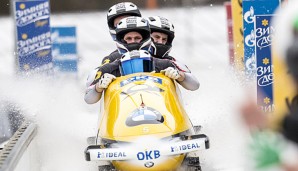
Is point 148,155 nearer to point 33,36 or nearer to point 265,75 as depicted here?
point 265,75

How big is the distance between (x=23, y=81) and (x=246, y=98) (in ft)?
29.7

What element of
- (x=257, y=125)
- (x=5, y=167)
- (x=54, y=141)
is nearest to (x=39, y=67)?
(x=54, y=141)

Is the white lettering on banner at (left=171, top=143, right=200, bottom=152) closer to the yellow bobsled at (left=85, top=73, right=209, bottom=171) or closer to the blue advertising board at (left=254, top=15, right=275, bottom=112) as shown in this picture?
the yellow bobsled at (left=85, top=73, right=209, bottom=171)

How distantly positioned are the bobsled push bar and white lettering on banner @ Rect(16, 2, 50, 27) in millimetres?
5913

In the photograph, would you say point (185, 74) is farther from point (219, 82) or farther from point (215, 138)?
point (219, 82)

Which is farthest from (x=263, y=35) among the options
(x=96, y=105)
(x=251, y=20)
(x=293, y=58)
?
(x=293, y=58)

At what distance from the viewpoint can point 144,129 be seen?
5805 mm

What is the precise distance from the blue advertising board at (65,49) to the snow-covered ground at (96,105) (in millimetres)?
380

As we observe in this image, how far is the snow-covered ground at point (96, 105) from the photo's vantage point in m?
7.44

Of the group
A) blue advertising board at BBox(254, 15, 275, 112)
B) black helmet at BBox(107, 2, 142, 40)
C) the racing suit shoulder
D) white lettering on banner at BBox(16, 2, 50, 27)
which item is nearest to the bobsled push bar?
the racing suit shoulder

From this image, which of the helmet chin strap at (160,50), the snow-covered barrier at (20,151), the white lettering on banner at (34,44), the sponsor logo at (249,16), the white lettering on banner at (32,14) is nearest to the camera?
the snow-covered barrier at (20,151)

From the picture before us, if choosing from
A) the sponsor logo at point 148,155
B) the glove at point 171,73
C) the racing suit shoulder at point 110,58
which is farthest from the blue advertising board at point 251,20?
the sponsor logo at point 148,155

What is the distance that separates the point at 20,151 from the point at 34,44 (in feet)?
19.3

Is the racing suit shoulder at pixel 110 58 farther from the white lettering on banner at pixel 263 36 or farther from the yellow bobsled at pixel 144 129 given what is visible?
the white lettering on banner at pixel 263 36
